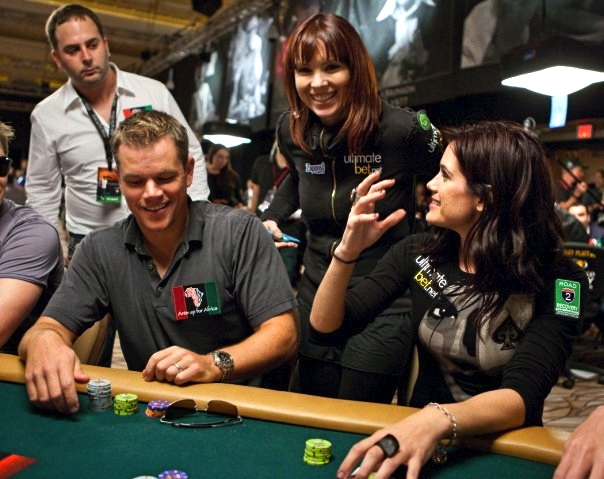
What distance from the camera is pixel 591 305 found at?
166 inches

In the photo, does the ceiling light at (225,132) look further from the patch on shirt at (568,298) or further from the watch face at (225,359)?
the patch on shirt at (568,298)

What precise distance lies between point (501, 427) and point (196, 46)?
11.2m

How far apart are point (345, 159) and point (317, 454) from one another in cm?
104

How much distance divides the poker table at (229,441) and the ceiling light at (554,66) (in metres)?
2.98

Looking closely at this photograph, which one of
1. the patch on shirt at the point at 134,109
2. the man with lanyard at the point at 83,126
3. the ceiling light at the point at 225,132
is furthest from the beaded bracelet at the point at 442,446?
the ceiling light at the point at 225,132

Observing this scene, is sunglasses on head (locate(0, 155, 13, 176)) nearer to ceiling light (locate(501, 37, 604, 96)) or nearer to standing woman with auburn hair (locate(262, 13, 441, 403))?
standing woman with auburn hair (locate(262, 13, 441, 403))

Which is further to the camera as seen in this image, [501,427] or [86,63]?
[86,63]

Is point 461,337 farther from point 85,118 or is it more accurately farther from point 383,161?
point 85,118

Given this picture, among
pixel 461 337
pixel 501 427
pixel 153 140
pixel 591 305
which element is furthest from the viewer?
pixel 591 305

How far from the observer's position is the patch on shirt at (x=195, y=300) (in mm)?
1657

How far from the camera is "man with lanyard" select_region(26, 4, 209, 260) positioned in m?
2.55

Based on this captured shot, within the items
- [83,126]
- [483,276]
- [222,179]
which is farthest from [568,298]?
[222,179]

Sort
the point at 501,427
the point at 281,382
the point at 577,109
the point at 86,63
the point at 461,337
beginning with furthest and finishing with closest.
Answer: the point at 577,109 → the point at 86,63 → the point at 281,382 → the point at 461,337 → the point at 501,427

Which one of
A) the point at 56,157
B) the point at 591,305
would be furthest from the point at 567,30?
the point at 56,157
